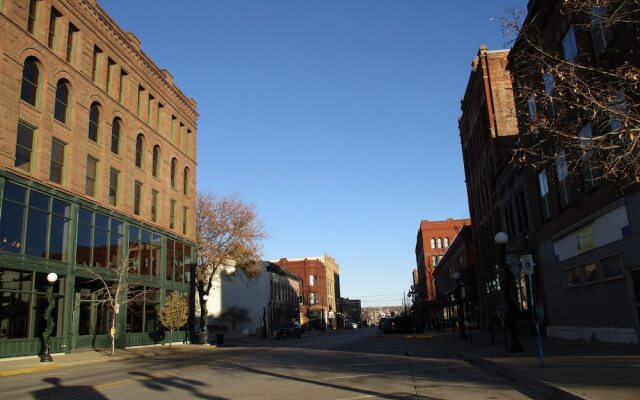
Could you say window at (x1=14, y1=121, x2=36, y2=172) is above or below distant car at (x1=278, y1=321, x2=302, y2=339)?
above

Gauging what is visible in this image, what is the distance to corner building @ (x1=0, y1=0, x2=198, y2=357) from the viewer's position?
2481cm

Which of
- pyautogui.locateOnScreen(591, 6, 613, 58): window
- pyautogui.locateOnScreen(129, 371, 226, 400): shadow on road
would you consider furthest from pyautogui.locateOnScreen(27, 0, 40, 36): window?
pyautogui.locateOnScreen(591, 6, 613, 58): window

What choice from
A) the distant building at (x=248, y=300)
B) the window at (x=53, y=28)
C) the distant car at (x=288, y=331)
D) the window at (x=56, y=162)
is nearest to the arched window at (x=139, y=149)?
the window at (x=56, y=162)

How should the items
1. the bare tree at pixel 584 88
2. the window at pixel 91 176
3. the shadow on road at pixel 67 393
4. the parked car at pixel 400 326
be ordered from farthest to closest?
the parked car at pixel 400 326
the window at pixel 91 176
the shadow on road at pixel 67 393
the bare tree at pixel 584 88

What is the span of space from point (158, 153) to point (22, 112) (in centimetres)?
1467

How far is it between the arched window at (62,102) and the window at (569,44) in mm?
24399

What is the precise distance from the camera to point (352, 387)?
12.3 metres

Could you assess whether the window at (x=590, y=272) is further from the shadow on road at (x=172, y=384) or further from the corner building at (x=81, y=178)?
the corner building at (x=81, y=178)

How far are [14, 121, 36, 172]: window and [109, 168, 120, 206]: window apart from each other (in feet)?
23.0

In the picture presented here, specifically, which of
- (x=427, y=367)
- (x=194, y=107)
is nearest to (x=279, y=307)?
(x=194, y=107)

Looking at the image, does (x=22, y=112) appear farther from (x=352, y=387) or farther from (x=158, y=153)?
(x=352, y=387)

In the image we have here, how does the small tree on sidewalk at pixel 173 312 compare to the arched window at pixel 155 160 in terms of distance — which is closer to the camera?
the small tree on sidewalk at pixel 173 312

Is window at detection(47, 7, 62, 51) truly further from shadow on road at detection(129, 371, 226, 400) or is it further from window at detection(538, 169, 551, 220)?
window at detection(538, 169, 551, 220)

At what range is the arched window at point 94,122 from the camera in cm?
3183
